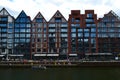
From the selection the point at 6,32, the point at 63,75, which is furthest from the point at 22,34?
the point at 63,75

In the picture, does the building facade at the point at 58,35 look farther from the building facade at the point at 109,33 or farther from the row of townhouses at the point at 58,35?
the building facade at the point at 109,33

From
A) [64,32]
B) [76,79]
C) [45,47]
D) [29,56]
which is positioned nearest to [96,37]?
[64,32]

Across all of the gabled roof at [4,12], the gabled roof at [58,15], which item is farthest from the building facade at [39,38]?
the gabled roof at [4,12]

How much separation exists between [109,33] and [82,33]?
456 inches

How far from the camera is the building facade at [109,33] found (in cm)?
12269

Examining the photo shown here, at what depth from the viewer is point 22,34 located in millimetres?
125562

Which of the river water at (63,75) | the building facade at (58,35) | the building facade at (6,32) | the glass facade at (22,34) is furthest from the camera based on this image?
the building facade at (6,32)

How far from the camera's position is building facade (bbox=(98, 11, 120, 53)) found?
403ft

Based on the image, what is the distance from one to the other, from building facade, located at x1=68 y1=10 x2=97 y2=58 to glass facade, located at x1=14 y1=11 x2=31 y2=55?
18.0 m

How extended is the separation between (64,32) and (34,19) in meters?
14.5

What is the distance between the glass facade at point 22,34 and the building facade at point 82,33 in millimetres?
17976

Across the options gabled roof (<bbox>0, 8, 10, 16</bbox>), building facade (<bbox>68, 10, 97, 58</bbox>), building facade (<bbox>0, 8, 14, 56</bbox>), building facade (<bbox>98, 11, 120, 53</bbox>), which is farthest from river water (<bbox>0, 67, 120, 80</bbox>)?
Answer: gabled roof (<bbox>0, 8, 10, 16</bbox>)

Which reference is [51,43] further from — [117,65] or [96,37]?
[117,65]

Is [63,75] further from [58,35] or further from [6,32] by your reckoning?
[6,32]
